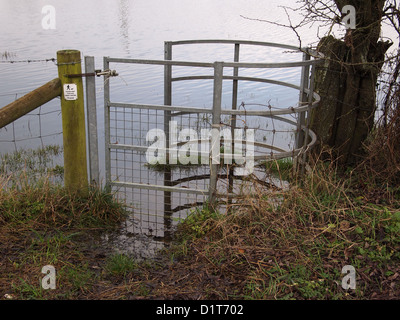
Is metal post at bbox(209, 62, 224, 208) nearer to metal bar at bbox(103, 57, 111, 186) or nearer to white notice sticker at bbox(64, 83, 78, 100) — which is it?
metal bar at bbox(103, 57, 111, 186)

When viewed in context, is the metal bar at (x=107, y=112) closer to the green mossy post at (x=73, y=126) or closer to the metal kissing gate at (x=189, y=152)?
the metal kissing gate at (x=189, y=152)

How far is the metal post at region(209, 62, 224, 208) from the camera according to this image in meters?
5.13

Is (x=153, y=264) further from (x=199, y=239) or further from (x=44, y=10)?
(x=44, y=10)

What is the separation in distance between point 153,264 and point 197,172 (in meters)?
2.98

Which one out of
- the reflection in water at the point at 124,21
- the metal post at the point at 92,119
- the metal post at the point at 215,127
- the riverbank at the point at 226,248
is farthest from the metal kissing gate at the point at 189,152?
the reflection in water at the point at 124,21

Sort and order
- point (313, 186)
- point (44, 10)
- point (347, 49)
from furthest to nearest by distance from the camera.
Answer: point (44, 10) < point (347, 49) < point (313, 186)

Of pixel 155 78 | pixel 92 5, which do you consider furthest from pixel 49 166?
pixel 92 5

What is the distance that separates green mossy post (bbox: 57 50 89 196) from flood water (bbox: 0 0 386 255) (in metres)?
0.27

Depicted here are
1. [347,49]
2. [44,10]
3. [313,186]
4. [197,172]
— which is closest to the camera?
[313,186]

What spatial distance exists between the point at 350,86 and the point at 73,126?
137 inches

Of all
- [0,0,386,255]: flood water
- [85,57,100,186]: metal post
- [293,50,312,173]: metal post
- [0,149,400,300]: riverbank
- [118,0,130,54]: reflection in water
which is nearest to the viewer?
[0,149,400,300]: riverbank

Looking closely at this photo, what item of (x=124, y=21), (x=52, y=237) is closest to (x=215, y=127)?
(x=52, y=237)

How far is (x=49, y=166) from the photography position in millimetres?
7715

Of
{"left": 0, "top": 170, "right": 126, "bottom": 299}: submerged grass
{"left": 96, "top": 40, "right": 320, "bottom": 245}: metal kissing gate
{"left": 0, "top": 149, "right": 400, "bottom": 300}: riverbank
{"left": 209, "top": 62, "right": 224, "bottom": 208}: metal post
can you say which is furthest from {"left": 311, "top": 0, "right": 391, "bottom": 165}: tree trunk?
{"left": 0, "top": 170, "right": 126, "bottom": 299}: submerged grass
